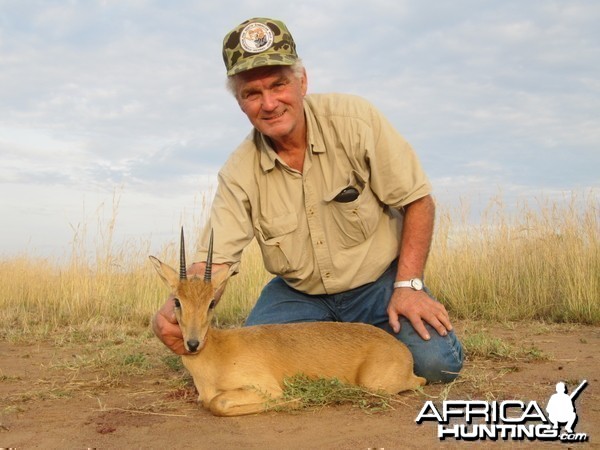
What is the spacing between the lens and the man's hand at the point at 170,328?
4.93 metres

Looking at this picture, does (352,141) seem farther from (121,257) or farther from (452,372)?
(121,257)

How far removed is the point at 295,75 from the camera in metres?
5.61

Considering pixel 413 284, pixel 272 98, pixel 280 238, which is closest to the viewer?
pixel 272 98

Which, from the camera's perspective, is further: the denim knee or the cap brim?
the denim knee

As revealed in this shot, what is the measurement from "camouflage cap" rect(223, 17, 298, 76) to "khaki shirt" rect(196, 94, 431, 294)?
0.65m

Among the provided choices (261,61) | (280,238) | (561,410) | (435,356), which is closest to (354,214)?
(280,238)

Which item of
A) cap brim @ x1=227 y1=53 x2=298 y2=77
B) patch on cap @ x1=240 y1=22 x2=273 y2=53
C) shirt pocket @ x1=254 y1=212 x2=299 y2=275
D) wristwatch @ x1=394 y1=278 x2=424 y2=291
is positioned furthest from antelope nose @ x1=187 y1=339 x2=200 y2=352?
patch on cap @ x1=240 y1=22 x2=273 y2=53

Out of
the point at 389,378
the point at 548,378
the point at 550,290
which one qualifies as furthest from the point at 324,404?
the point at 550,290

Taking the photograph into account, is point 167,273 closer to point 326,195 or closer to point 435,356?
point 326,195

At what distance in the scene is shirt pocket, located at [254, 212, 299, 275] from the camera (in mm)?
5883

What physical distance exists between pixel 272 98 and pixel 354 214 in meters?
1.23

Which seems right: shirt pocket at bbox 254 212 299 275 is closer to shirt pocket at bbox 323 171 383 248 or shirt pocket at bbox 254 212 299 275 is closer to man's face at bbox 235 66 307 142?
shirt pocket at bbox 323 171 383 248

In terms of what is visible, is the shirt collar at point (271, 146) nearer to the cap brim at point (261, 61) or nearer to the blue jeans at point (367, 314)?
the cap brim at point (261, 61)

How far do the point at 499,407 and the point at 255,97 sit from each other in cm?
309
